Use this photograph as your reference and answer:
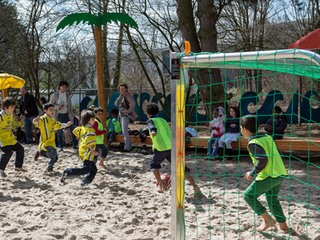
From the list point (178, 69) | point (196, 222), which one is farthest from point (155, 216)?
point (178, 69)

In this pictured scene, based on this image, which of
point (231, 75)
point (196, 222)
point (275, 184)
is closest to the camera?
point (275, 184)

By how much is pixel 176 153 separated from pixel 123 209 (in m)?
1.66

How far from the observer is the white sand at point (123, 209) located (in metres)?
3.44

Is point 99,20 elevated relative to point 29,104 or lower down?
elevated

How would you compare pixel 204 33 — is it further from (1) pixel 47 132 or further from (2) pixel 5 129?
(2) pixel 5 129

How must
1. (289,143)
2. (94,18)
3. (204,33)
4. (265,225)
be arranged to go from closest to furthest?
(265,225) → (289,143) → (94,18) → (204,33)

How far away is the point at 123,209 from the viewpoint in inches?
164

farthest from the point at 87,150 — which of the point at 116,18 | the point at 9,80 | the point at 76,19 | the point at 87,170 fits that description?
the point at 9,80

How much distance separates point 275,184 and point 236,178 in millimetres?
2368

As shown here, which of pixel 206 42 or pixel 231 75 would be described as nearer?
pixel 206 42

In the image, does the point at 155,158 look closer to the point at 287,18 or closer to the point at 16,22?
the point at 16,22

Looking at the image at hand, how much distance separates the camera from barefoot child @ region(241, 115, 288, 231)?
318 cm

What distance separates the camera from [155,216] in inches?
154

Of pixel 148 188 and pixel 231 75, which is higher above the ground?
pixel 231 75
